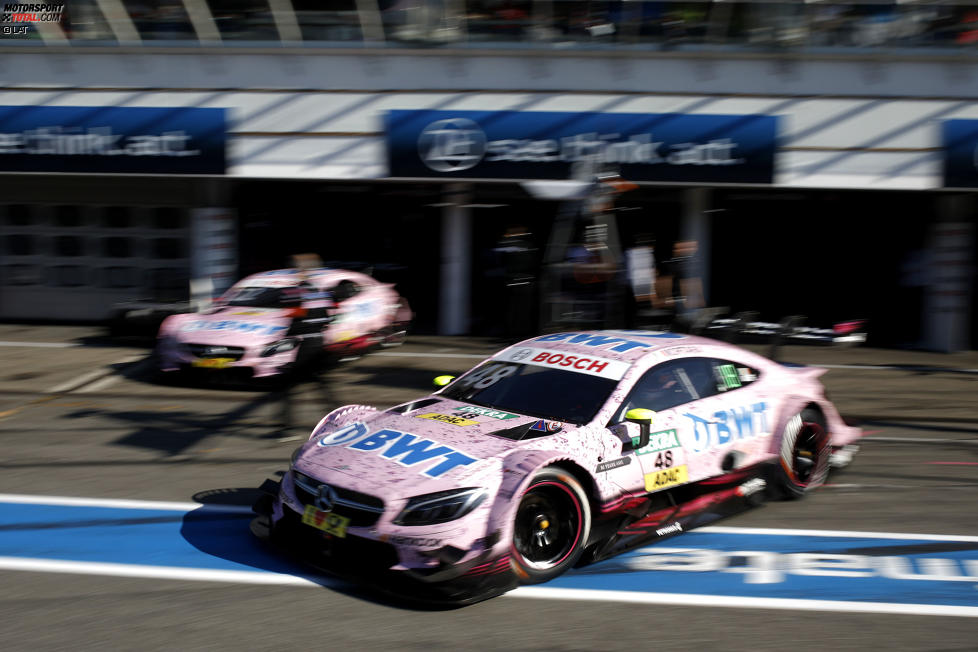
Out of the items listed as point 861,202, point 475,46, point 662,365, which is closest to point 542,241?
point 475,46

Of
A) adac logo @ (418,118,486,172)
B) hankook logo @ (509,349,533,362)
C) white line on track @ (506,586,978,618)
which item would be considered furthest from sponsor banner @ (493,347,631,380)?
adac logo @ (418,118,486,172)

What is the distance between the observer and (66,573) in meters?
5.16

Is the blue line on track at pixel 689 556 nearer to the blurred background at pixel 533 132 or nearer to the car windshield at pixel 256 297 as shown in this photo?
the car windshield at pixel 256 297

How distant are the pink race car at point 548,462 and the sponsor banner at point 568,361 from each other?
0.04 feet

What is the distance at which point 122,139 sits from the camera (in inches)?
609

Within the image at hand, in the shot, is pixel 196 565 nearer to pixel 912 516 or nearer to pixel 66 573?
pixel 66 573

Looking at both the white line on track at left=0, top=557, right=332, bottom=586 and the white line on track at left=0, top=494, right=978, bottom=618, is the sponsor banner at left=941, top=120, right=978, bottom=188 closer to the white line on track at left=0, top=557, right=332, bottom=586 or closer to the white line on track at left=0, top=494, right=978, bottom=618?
the white line on track at left=0, top=494, right=978, bottom=618

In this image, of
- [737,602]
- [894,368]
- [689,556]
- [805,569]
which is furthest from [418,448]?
[894,368]

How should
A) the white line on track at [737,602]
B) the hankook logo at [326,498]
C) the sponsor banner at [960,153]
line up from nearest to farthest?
the white line on track at [737,602], the hankook logo at [326,498], the sponsor banner at [960,153]

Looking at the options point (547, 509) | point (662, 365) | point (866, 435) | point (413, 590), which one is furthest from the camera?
point (866, 435)

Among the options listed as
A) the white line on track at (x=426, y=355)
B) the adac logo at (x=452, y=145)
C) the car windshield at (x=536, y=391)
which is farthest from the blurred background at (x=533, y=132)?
the car windshield at (x=536, y=391)

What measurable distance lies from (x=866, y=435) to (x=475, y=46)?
931cm

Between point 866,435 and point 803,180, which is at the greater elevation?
point 803,180

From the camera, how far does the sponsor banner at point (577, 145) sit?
14.7 m
